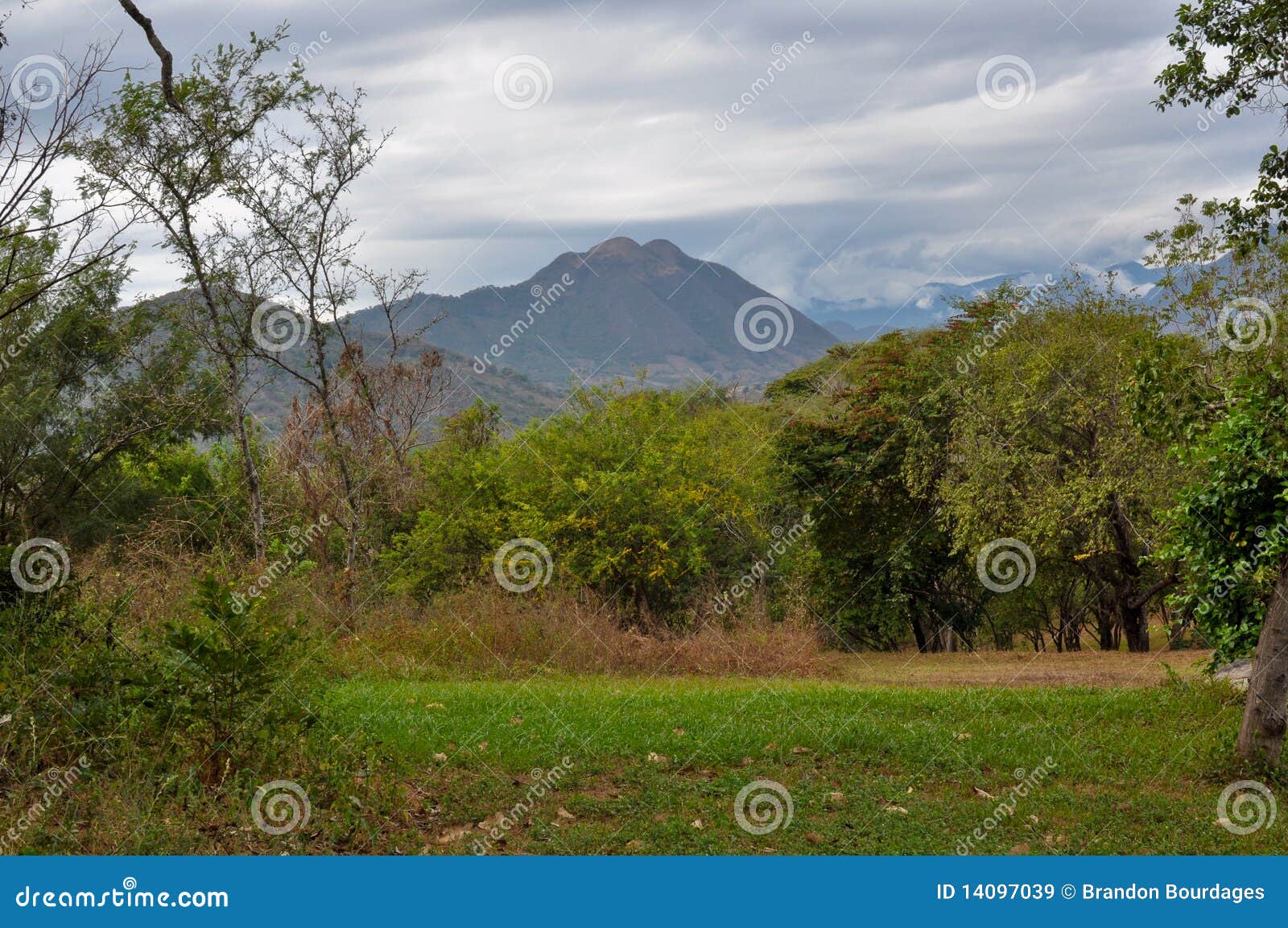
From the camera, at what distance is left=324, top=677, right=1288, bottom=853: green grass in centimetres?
684

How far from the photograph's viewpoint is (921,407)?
2334 cm


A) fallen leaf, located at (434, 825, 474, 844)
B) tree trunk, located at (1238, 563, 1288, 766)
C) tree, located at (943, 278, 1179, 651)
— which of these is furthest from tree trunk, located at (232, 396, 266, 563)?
tree trunk, located at (1238, 563, 1288, 766)

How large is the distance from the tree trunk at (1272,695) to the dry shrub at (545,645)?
22.7ft

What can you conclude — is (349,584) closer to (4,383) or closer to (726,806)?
(726,806)

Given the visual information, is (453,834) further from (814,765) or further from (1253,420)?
(1253,420)

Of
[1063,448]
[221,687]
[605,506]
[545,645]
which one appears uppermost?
[1063,448]

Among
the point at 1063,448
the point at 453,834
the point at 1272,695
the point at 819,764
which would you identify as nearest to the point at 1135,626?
the point at 1063,448

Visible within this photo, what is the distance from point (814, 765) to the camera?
847 cm

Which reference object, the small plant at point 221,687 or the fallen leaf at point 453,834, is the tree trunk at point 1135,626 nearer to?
the fallen leaf at point 453,834

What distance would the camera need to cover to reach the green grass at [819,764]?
6.84 metres

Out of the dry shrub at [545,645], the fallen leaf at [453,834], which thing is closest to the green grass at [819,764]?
the fallen leaf at [453,834]

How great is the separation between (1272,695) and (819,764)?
3.76 m

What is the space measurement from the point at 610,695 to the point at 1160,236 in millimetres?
14041

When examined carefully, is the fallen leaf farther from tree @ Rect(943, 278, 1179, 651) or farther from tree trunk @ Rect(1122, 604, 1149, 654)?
tree trunk @ Rect(1122, 604, 1149, 654)
